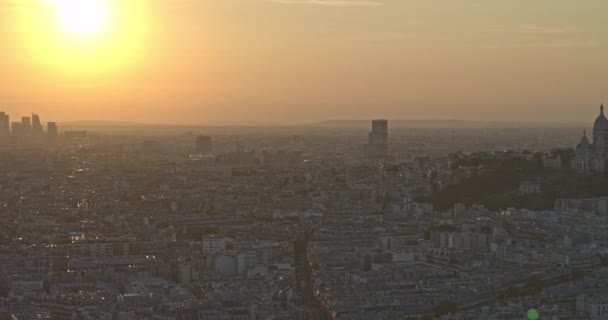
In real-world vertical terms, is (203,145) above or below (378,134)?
below

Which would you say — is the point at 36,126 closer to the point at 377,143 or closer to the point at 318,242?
the point at 377,143

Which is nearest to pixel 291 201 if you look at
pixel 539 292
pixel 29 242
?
pixel 29 242

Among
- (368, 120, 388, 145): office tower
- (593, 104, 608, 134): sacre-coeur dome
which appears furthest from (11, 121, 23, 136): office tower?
(593, 104, 608, 134): sacre-coeur dome

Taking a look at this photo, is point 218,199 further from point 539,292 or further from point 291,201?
point 539,292

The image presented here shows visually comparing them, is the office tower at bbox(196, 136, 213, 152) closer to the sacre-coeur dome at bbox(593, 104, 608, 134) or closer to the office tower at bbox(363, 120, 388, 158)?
the office tower at bbox(363, 120, 388, 158)

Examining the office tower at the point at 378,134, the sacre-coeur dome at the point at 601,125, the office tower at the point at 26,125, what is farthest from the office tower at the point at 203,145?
the sacre-coeur dome at the point at 601,125

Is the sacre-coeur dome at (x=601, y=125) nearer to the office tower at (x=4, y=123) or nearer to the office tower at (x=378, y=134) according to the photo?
the office tower at (x=378, y=134)

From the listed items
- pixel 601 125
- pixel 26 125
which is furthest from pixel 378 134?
pixel 601 125
